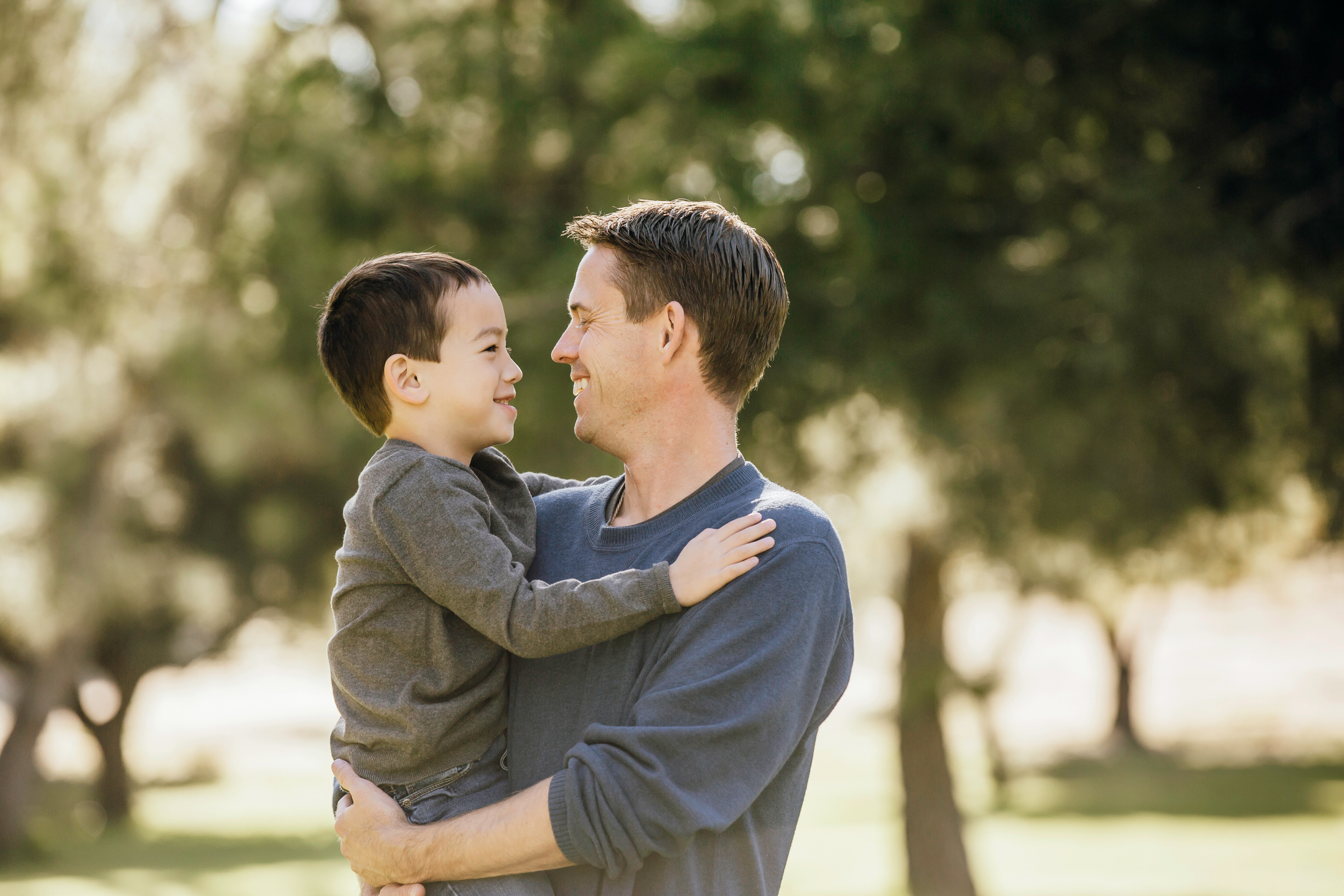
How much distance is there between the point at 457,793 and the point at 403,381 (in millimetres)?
656

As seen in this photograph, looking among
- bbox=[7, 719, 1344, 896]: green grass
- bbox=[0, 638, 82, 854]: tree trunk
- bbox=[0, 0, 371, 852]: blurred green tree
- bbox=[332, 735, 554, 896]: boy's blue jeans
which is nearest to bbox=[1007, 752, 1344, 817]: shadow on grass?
bbox=[7, 719, 1344, 896]: green grass

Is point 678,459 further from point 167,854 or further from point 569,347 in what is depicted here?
point 167,854

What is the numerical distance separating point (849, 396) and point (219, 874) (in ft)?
36.2

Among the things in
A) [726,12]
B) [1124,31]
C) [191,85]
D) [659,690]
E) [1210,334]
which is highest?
[191,85]

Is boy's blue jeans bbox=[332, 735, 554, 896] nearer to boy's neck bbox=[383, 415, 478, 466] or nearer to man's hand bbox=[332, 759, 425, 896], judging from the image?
man's hand bbox=[332, 759, 425, 896]

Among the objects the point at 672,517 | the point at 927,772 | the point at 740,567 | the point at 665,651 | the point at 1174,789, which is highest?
the point at 672,517

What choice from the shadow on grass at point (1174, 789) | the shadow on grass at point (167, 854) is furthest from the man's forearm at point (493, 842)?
the shadow on grass at point (1174, 789)

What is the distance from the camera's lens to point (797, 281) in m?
6.88

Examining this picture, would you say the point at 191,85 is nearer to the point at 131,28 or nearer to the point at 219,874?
the point at 131,28

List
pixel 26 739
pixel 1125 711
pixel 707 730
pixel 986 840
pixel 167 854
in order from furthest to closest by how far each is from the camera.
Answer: pixel 1125 711 < pixel 986 840 < pixel 167 854 < pixel 26 739 < pixel 707 730

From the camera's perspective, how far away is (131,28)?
9.66 m

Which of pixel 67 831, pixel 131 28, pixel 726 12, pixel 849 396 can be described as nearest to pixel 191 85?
pixel 131 28

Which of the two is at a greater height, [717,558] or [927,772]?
[717,558]

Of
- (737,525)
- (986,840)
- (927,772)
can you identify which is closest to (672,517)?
(737,525)
